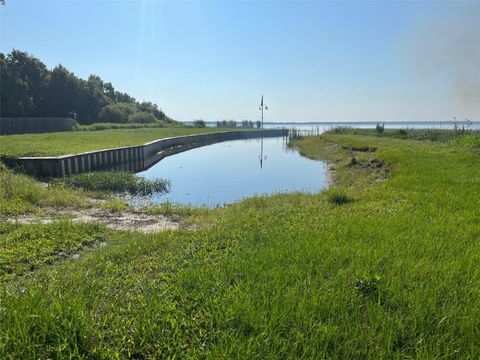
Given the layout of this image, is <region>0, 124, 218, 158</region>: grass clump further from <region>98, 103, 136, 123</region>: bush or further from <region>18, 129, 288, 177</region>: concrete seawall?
<region>98, 103, 136, 123</region>: bush

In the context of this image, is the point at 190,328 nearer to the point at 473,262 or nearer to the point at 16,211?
the point at 473,262

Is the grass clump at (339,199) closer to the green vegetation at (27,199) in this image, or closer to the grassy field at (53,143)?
the green vegetation at (27,199)

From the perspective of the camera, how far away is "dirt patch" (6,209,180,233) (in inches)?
271

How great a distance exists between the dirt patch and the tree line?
40638 millimetres

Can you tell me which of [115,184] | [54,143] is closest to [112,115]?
[54,143]

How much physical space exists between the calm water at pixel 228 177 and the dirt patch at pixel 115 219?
330 centimetres

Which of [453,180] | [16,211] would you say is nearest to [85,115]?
[16,211]

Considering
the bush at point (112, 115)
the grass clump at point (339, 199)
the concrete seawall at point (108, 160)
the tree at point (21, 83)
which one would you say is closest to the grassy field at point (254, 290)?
the grass clump at point (339, 199)

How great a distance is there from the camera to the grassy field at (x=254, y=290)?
2.52m

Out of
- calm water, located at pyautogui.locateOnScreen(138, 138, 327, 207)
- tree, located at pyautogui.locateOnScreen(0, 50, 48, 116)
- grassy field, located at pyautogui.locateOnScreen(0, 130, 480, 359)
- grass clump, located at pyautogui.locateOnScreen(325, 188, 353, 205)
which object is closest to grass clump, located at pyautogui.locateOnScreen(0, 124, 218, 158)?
calm water, located at pyautogui.locateOnScreen(138, 138, 327, 207)

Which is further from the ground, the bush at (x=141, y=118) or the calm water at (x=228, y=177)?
the bush at (x=141, y=118)

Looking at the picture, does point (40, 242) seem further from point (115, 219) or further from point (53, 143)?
point (53, 143)

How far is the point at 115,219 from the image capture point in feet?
24.9

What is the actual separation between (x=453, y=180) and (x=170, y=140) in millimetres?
25786
